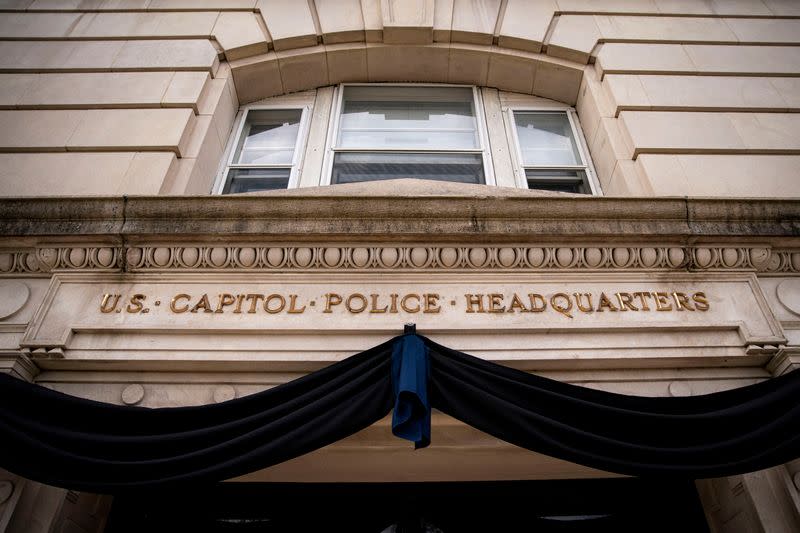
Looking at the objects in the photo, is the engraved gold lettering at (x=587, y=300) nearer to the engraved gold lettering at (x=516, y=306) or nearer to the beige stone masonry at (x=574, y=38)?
the engraved gold lettering at (x=516, y=306)

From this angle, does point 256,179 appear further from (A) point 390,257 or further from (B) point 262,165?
(A) point 390,257

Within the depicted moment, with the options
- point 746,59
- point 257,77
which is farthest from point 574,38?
point 257,77

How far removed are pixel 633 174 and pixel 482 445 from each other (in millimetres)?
3394

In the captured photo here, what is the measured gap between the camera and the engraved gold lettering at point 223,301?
14.8ft

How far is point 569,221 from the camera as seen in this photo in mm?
4777

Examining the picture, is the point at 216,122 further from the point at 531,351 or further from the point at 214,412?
the point at 531,351

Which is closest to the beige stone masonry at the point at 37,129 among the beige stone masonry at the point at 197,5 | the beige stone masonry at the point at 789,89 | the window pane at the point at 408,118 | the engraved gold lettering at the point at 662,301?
the beige stone masonry at the point at 197,5

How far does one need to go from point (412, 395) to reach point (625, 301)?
2.18 metres

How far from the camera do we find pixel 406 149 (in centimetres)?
688

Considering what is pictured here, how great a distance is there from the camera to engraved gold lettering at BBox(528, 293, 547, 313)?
450cm

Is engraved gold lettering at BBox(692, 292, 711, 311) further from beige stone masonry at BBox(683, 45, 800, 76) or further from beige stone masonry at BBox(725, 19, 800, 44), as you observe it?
beige stone masonry at BBox(725, 19, 800, 44)

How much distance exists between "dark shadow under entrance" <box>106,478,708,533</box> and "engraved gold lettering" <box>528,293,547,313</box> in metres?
1.44

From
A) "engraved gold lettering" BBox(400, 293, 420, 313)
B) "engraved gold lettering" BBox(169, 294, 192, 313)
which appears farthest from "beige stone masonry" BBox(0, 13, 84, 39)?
"engraved gold lettering" BBox(400, 293, 420, 313)

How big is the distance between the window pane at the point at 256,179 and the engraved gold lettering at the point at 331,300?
7.80 ft
